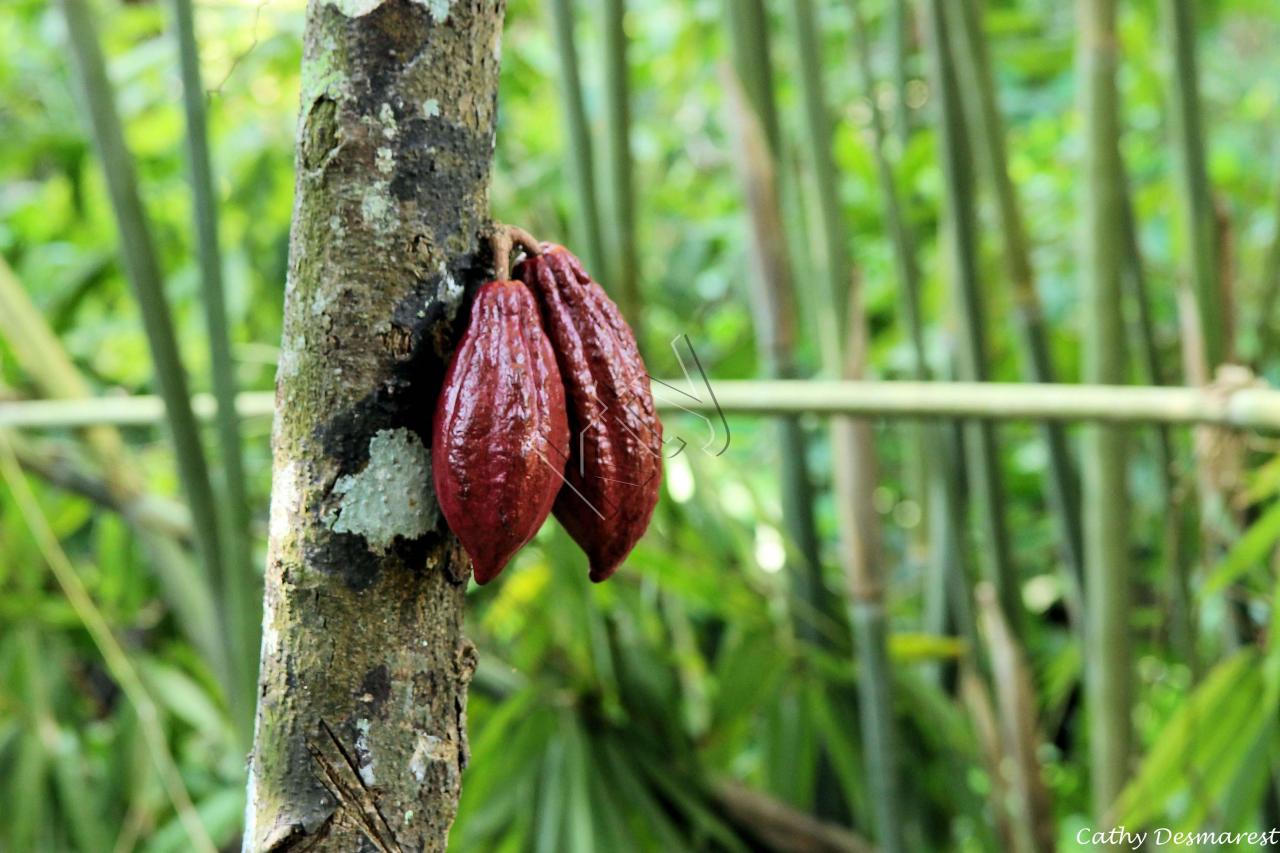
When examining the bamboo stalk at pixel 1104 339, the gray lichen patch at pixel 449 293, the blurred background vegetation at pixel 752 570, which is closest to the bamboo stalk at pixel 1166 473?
the blurred background vegetation at pixel 752 570

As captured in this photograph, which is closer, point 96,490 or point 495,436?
point 495,436

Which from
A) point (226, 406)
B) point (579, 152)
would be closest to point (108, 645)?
point (226, 406)

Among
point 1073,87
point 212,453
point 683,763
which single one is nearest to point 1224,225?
point 683,763

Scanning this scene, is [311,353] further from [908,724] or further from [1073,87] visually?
[1073,87]

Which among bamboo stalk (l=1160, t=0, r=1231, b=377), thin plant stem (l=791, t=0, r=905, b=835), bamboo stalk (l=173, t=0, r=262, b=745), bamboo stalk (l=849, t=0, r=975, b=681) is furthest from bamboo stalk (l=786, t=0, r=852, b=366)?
bamboo stalk (l=173, t=0, r=262, b=745)

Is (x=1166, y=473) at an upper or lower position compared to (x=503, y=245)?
lower

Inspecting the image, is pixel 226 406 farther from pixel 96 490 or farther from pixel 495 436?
pixel 96 490
